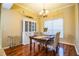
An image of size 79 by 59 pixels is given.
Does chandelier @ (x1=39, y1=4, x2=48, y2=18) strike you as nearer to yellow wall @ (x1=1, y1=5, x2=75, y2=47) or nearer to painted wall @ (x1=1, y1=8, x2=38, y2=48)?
yellow wall @ (x1=1, y1=5, x2=75, y2=47)

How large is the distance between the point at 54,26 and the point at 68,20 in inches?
13.1

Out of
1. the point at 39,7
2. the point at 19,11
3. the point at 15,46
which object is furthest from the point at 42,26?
the point at 15,46

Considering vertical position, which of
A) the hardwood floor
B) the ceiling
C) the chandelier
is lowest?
the hardwood floor

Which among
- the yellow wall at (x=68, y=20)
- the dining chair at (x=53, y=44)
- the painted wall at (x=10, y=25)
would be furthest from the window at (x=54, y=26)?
the painted wall at (x=10, y=25)

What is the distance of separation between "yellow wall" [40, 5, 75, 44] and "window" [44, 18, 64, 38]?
3.4 inches

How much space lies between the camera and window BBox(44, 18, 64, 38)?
7.32 ft

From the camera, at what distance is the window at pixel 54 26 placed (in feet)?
7.32

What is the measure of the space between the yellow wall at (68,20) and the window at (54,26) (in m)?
0.09

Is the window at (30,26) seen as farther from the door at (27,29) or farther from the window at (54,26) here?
the window at (54,26)

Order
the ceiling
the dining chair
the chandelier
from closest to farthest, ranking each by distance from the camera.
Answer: the ceiling → the chandelier → the dining chair

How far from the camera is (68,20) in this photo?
221cm

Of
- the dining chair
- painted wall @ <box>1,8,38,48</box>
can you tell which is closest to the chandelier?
painted wall @ <box>1,8,38,48</box>

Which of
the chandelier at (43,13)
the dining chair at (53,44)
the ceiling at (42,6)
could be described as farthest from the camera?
the dining chair at (53,44)

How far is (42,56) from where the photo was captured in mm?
2090
